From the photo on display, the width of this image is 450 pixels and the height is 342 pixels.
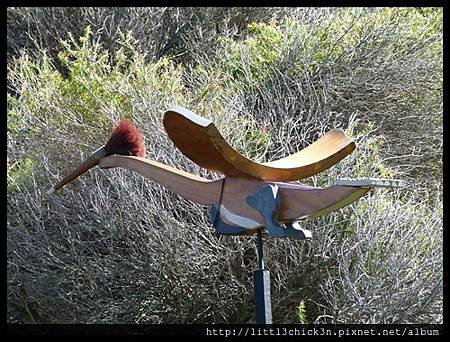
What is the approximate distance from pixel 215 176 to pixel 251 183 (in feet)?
5.53

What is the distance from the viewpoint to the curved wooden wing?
8.45ft

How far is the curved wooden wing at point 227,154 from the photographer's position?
8.45 ft

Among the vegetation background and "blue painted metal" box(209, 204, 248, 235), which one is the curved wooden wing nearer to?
"blue painted metal" box(209, 204, 248, 235)

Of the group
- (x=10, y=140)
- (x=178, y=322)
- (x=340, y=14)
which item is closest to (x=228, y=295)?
(x=178, y=322)

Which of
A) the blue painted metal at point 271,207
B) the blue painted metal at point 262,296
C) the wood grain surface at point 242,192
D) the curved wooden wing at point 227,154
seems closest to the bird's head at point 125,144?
the wood grain surface at point 242,192

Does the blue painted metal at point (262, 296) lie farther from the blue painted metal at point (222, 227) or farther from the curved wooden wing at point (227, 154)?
the curved wooden wing at point (227, 154)

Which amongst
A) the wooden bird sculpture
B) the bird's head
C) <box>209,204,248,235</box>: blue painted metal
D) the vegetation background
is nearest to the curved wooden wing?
the wooden bird sculpture

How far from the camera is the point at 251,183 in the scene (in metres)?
2.73

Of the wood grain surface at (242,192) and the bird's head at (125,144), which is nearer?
the wood grain surface at (242,192)

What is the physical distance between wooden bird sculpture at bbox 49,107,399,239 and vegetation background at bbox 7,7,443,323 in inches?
59.6

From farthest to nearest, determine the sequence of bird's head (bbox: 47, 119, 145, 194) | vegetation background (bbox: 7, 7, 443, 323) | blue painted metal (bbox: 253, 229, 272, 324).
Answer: vegetation background (bbox: 7, 7, 443, 323), bird's head (bbox: 47, 119, 145, 194), blue painted metal (bbox: 253, 229, 272, 324)

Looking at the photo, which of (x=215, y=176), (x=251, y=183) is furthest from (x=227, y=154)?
(x=215, y=176)
